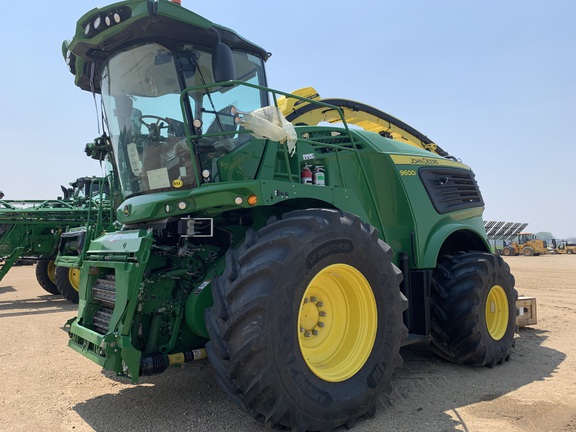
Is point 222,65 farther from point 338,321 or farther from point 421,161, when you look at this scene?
point 421,161

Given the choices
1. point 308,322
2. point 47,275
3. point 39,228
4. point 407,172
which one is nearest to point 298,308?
point 308,322

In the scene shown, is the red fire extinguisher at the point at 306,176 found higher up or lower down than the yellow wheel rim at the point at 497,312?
higher up

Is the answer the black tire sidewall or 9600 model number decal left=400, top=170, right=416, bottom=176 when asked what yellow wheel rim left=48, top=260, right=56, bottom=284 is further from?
the black tire sidewall

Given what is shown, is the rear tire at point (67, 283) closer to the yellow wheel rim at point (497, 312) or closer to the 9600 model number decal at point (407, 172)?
the 9600 model number decal at point (407, 172)

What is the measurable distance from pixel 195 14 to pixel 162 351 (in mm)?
2724

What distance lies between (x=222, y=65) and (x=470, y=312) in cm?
351

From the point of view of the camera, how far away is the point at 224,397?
404cm

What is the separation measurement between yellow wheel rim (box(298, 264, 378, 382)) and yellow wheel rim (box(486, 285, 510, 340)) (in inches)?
94.3

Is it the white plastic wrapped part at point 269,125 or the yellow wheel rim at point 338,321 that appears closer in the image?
the yellow wheel rim at point 338,321

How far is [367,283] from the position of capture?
3.75m

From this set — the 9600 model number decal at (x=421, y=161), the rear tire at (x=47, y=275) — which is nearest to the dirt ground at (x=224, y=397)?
the 9600 model number decal at (x=421, y=161)

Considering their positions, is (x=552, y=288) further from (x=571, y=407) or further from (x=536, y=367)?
(x=571, y=407)

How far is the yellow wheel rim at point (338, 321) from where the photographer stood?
3.61m

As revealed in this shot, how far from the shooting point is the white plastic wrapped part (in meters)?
3.72
